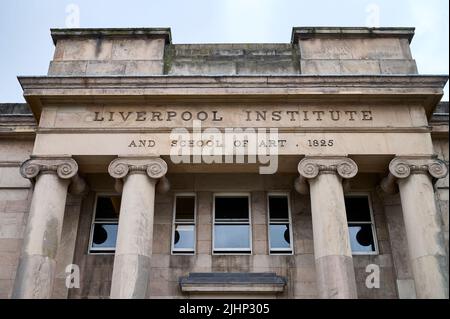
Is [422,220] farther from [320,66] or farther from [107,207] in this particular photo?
[107,207]

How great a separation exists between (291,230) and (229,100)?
497 centimetres

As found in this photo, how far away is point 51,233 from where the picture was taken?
16.8 m

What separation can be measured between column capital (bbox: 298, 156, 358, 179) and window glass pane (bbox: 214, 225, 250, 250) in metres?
3.11

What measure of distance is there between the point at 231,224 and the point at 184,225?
1653 millimetres

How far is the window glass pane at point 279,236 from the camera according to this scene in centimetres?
1895

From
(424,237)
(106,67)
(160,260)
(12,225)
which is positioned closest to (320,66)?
(424,237)

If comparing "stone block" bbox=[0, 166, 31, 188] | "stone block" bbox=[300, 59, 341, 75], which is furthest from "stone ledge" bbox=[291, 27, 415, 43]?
"stone block" bbox=[0, 166, 31, 188]

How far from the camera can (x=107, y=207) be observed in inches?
781

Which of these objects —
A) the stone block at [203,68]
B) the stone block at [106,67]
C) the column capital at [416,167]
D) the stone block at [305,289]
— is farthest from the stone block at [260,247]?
the stone block at [106,67]

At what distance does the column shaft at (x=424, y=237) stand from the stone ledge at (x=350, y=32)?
608cm

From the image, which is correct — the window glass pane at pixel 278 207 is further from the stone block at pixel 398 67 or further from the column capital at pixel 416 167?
the stone block at pixel 398 67

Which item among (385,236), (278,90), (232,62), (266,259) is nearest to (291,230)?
(266,259)
